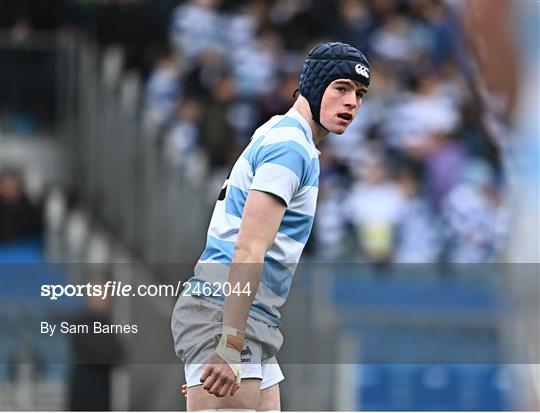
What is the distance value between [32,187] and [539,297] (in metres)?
7.61

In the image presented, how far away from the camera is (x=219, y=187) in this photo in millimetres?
11961

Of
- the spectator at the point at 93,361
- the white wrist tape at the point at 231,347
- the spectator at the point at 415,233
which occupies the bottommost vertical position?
the white wrist tape at the point at 231,347

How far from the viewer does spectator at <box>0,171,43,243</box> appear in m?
11.3

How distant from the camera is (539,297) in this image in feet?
16.3

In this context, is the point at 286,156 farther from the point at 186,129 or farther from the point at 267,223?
the point at 186,129

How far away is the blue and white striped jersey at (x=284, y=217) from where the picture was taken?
472 centimetres

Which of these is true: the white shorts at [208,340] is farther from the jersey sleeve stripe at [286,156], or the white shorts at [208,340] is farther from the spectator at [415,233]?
the spectator at [415,233]

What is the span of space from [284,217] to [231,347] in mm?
522

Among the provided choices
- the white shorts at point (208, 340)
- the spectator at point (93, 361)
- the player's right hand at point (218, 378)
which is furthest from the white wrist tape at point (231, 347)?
the spectator at point (93, 361)

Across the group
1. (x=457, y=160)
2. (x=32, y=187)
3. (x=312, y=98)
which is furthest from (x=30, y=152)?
(x=312, y=98)

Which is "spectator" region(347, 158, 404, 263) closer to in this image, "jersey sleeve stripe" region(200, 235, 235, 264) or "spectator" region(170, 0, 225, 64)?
"spectator" region(170, 0, 225, 64)

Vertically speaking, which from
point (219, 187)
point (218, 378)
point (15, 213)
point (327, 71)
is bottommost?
point (218, 378)

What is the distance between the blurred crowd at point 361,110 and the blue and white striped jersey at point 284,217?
6574 millimetres

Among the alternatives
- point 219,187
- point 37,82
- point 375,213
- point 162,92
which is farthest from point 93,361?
point 162,92
